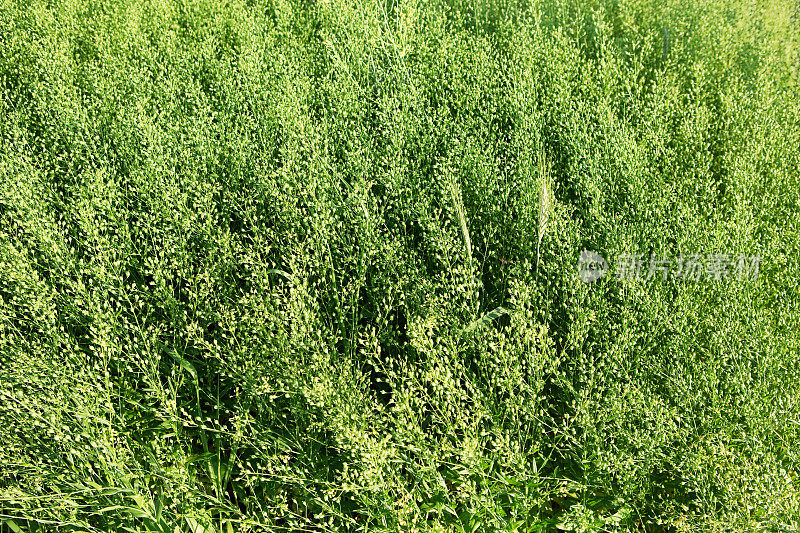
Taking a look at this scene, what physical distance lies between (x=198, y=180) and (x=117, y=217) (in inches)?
15.4

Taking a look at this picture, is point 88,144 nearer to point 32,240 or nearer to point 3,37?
point 32,240

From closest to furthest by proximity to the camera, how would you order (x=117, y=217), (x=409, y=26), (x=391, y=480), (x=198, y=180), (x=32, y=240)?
(x=391, y=480) < (x=32, y=240) < (x=117, y=217) < (x=198, y=180) < (x=409, y=26)

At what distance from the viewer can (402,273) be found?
253cm

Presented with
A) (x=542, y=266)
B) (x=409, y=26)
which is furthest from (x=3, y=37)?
(x=542, y=266)

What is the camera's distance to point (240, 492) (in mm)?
2230

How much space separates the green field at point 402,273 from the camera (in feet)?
6.57

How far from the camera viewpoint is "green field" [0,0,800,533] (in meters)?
2.00

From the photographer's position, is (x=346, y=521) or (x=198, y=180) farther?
(x=198, y=180)

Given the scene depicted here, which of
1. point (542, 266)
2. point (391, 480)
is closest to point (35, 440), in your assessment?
point (391, 480)

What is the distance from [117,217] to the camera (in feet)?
8.74

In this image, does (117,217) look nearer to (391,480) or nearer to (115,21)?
(391,480)

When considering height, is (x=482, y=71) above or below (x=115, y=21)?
below

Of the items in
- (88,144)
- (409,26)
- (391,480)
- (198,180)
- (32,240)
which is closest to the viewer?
(391,480)

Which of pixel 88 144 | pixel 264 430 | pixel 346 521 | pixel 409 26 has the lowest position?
pixel 346 521
